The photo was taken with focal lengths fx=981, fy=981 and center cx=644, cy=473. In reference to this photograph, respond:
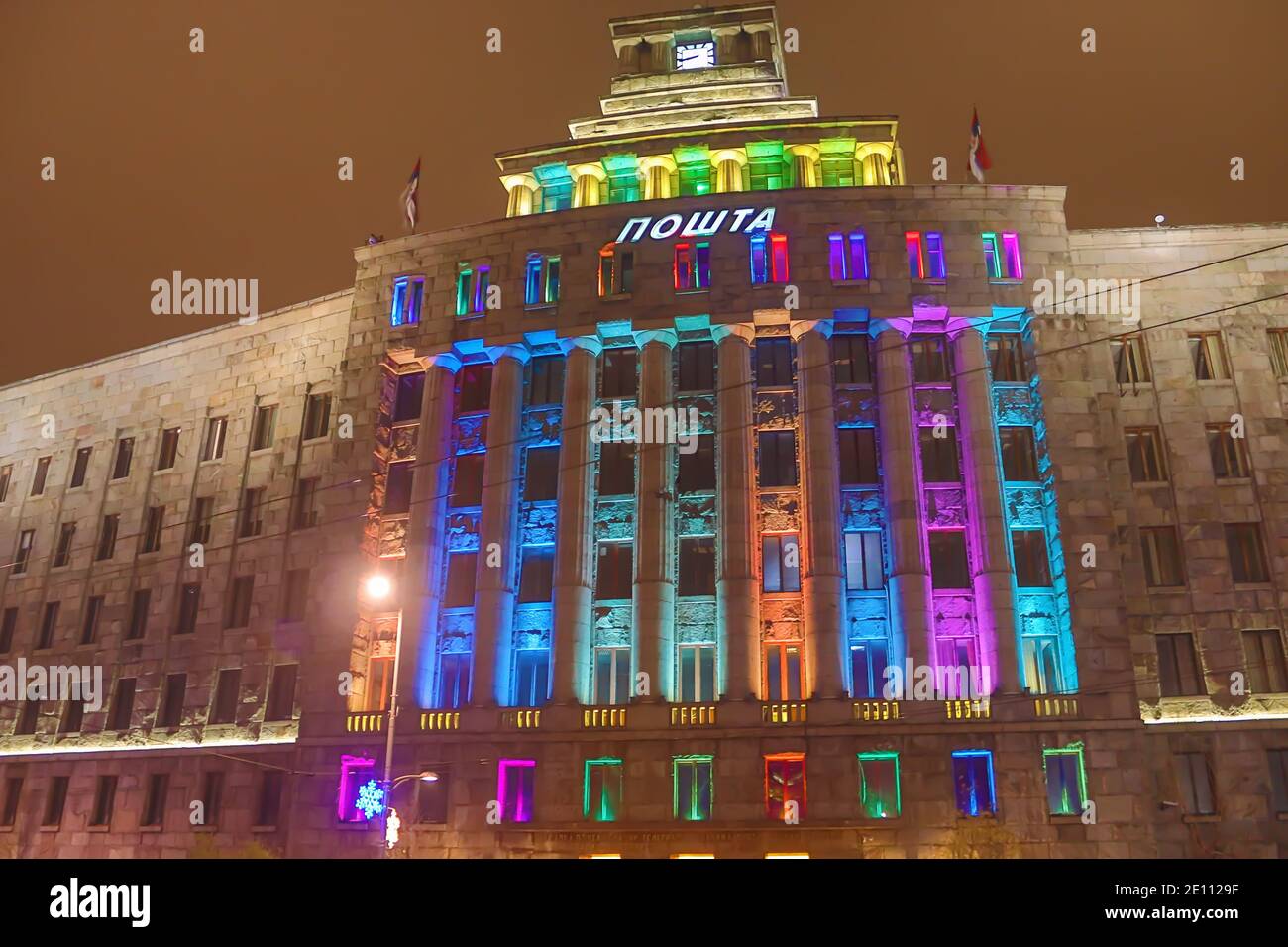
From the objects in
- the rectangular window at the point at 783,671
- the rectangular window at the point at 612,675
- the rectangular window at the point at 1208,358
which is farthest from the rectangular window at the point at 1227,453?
the rectangular window at the point at 612,675

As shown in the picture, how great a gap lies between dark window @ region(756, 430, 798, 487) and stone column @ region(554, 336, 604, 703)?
295 inches

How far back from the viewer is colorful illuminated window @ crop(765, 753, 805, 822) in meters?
36.6

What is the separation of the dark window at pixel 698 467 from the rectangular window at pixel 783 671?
7.44 metres

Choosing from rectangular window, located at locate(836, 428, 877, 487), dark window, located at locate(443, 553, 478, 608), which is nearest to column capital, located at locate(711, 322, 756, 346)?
rectangular window, located at locate(836, 428, 877, 487)

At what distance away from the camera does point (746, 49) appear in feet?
186

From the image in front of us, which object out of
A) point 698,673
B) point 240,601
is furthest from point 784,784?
point 240,601

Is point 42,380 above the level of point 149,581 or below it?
above

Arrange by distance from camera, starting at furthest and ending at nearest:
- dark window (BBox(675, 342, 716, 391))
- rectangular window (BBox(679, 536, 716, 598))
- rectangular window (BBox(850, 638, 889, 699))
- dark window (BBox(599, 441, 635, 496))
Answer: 1. dark window (BBox(675, 342, 716, 391))
2. dark window (BBox(599, 441, 635, 496))
3. rectangular window (BBox(679, 536, 716, 598))
4. rectangular window (BBox(850, 638, 889, 699))

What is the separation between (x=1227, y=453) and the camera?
4116 cm

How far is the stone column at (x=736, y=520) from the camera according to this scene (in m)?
38.8

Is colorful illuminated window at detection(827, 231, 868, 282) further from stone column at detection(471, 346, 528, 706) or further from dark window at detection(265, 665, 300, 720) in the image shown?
dark window at detection(265, 665, 300, 720)

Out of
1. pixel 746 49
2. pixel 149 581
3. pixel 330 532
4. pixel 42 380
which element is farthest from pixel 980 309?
pixel 42 380
